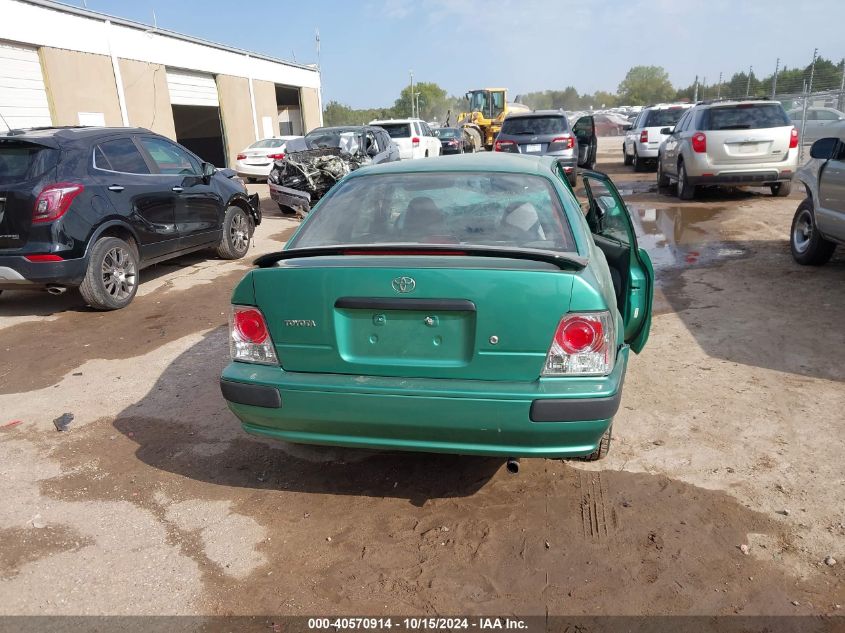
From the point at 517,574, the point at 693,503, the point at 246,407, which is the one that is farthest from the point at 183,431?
the point at 693,503

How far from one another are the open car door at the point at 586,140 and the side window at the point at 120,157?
1379 centimetres

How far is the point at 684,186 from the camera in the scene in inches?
488

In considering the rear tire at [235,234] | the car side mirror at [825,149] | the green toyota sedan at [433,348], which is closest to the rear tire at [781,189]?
the car side mirror at [825,149]

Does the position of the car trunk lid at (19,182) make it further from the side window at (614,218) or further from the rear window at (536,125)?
the rear window at (536,125)

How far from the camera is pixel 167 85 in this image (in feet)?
68.0

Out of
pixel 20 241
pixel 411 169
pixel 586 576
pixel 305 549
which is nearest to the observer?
pixel 586 576

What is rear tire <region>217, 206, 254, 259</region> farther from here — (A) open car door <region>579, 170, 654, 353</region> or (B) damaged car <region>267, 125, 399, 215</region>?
(A) open car door <region>579, 170, 654, 353</region>

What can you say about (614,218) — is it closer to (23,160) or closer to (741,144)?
(23,160)

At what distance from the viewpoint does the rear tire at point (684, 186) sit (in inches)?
479

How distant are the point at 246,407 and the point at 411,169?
177 centimetres

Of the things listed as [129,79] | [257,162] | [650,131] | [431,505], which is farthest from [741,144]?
[129,79]

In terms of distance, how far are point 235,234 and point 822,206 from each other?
7450 millimetres

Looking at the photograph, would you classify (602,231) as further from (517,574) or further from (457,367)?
(517,574)

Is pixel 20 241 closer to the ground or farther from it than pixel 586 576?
farther from it
